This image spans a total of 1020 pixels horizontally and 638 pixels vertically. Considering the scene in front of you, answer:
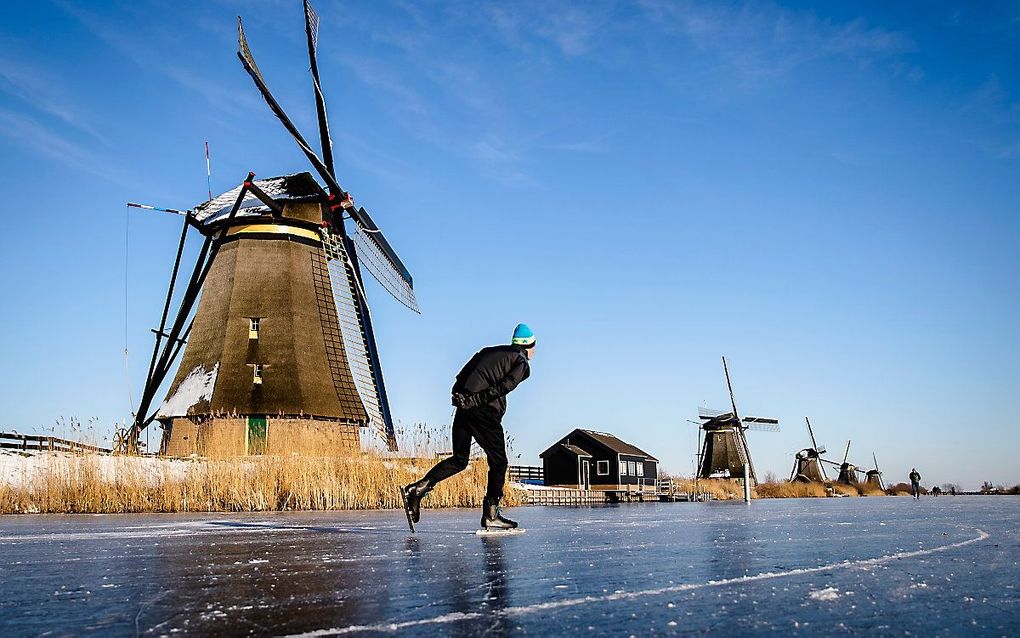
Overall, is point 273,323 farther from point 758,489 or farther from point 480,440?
point 758,489

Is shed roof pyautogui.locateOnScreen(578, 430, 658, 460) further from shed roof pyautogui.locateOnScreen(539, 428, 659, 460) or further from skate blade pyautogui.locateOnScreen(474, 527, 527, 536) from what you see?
skate blade pyautogui.locateOnScreen(474, 527, 527, 536)

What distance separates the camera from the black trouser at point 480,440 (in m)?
5.35

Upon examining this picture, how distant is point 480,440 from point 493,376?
457 millimetres

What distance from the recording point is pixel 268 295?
19516mm

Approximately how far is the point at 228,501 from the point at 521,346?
736 centimetres

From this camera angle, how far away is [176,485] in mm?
11062

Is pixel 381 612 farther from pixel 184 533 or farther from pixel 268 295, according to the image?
pixel 268 295

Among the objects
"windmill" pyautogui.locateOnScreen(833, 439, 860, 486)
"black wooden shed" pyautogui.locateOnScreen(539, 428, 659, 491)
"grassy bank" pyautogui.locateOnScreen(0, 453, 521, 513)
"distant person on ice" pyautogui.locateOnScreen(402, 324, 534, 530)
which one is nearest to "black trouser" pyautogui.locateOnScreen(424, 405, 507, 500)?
"distant person on ice" pyautogui.locateOnScreen(402, 324, 534, 530)

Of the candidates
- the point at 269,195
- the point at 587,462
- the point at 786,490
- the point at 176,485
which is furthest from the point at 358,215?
the point at 786,490

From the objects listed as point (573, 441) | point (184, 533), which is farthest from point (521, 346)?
point (573, 441)

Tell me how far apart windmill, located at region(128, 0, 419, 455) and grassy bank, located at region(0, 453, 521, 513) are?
639 cm

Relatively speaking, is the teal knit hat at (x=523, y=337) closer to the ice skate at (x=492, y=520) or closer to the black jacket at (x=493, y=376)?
the black jacket at (x=493, y=376)

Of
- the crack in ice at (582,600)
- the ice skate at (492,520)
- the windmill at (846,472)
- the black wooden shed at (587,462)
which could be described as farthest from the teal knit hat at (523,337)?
the windmill at (846,472)

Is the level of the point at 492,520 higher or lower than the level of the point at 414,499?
lower
